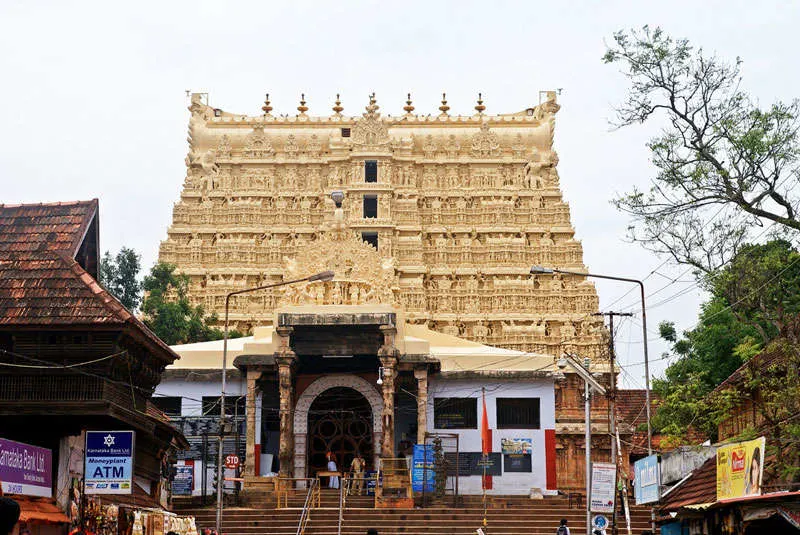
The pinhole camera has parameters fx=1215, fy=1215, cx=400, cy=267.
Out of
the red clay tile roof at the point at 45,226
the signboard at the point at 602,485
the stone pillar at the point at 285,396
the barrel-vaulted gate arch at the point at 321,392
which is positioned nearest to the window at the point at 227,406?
the barrel-vaulted gate arch at the point at 321,392

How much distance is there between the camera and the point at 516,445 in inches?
1697

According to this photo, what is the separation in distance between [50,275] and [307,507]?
41.5ft

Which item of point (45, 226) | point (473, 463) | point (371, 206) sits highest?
point (371, 206)

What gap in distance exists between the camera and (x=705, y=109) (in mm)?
25750

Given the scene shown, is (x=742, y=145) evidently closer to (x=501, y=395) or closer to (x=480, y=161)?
(x=501, y=395)

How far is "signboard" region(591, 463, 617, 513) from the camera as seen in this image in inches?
1079

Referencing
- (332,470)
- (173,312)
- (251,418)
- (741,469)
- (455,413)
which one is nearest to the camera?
(741,469)

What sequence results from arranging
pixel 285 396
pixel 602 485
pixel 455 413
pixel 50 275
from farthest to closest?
pixel 455 413
pixel 285 396
pixel 602 485
pixel 50 275

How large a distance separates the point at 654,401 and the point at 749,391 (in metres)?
24.3

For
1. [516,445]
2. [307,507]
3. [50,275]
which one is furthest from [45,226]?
[516,445]

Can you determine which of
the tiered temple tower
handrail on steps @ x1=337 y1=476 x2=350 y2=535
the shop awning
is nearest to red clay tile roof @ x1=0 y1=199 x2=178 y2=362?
the shop awning

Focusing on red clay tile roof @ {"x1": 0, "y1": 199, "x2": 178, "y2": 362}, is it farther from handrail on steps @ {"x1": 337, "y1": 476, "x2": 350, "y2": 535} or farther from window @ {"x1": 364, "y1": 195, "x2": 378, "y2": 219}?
window @ {"x1": 364, "y1": 195, "x2": 378, "y2": 219}

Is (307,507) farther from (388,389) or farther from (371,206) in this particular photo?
(371,206)

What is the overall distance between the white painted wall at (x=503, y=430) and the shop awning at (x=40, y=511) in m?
20.4
